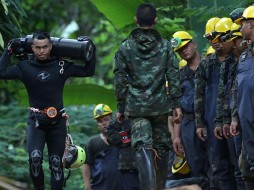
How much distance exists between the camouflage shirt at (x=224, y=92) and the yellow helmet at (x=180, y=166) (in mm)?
2114

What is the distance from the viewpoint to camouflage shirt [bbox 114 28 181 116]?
41.3 ft

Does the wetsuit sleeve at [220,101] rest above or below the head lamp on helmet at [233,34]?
below

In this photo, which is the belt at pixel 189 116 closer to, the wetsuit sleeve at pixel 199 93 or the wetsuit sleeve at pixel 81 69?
the wetsuit sleeve at pixel 199 93

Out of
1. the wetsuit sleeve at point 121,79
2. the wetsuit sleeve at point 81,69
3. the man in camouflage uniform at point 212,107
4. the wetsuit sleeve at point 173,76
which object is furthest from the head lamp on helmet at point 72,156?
the man in camouflage uniform at point 212,107

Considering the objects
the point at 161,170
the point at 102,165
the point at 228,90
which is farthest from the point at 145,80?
the point at 102,165

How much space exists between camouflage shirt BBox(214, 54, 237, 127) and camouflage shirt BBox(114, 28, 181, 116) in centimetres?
75

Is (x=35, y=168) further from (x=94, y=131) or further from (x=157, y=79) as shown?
(x=94, y=131)

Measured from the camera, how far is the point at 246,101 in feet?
37.7

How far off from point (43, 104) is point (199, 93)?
2.32 metres

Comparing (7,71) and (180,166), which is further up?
(7,71)

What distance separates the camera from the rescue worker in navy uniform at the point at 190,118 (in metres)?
14.4

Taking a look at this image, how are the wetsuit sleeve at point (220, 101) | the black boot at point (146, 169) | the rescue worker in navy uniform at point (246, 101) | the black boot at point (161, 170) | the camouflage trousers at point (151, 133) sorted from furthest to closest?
the wetsuit sleeve at point (220, 101)
the black boot at point (161, 170)
the camouflage trousers at point (151, 133)
the black boot at point (146, 169)
the rescue worker in navy uniform at point (246, 101)

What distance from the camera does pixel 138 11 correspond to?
41.3 ft

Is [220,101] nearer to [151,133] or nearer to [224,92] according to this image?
[224,92]
